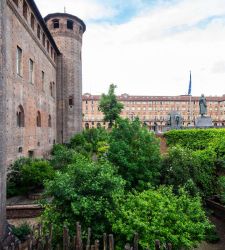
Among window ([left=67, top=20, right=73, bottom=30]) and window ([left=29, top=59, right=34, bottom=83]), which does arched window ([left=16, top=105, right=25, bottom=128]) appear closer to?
window ([left=29, top=59, right=34, bottom=83])

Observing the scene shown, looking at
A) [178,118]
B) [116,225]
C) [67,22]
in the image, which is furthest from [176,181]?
[67,22]

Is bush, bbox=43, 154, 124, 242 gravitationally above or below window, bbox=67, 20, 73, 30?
below

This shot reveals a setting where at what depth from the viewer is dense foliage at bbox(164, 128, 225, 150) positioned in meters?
16.1

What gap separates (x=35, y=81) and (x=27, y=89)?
94.1 inches

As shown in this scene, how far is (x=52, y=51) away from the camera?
27.9 metres

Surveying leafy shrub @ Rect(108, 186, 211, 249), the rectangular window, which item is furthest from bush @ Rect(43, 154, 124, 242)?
the rectangular window

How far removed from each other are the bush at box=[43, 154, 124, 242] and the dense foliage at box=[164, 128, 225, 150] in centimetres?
977

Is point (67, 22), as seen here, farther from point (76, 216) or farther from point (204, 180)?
point (76, 216)

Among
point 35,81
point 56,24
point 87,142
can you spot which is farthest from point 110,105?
point 35,81

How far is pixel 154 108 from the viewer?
296ft

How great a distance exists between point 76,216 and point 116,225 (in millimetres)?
1276

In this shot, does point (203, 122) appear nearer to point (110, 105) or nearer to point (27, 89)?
point (27, 89)

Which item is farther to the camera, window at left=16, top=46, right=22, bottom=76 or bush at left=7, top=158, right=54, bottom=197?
window at left=16, top=46, right=22, bottom=76

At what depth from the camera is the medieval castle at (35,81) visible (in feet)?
45.0
